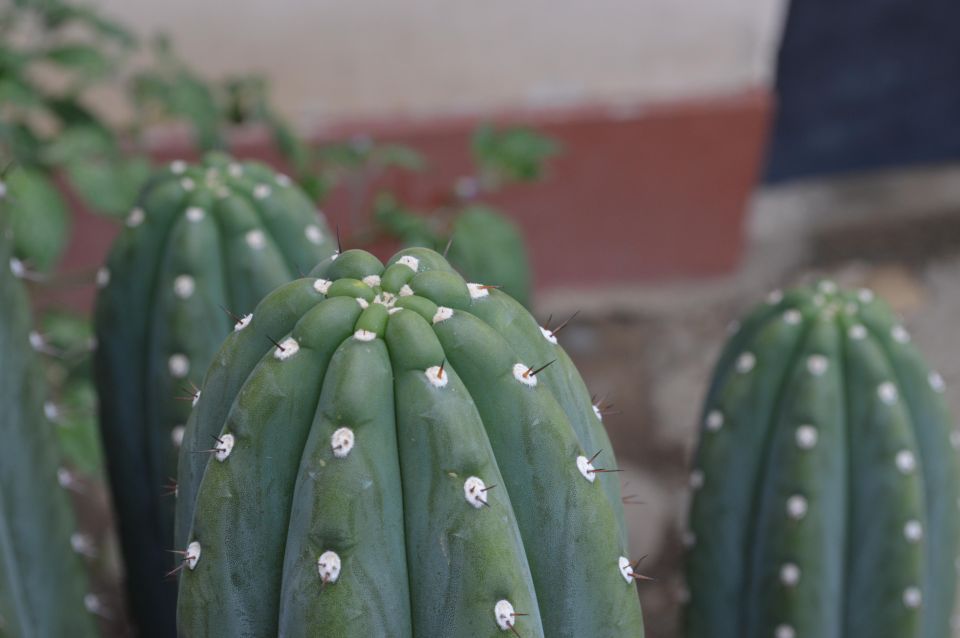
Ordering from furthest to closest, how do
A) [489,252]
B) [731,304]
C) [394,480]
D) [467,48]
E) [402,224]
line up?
[731,304] → [467,48] → [402,224] → [489,252] → [394,480]

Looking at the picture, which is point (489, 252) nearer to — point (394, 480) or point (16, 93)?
point (16, 93)

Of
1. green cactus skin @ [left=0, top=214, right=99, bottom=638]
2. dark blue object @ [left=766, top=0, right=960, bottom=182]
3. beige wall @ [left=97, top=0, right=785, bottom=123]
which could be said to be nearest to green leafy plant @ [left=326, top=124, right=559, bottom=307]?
beige wall @ [left=97, top=0, right=785, bottom=123]

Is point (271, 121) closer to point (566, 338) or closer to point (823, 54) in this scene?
point (566, 338)

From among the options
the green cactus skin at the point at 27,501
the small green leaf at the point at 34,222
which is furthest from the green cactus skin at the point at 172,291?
the small green leaf at the point at 34,222

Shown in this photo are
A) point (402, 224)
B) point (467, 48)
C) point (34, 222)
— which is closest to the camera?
point (34, 222)

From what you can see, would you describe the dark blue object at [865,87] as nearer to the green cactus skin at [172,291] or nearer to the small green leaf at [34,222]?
the small green leaf at [34,222]

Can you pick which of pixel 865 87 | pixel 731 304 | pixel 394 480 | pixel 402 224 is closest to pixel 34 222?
pixel 402 224
